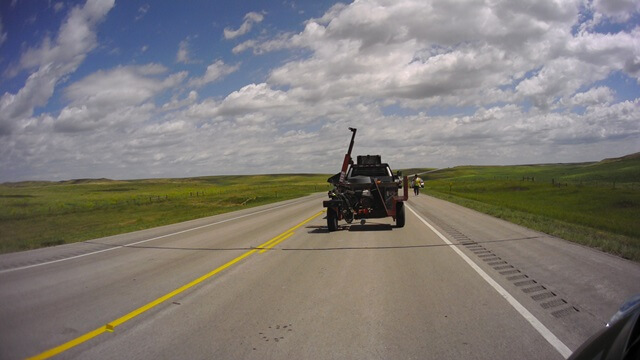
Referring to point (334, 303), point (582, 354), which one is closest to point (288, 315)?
point (334, 303)

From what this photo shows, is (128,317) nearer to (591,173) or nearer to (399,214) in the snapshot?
(399,214)

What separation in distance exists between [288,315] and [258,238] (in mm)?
8556

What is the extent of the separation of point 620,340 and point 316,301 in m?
4.60

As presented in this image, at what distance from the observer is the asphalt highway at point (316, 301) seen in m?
4.62

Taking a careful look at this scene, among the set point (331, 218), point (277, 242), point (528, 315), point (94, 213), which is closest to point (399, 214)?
point (331, 218)

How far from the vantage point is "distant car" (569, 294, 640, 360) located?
2.04 meters

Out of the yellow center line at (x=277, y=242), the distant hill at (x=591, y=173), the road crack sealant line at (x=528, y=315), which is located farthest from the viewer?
the distant hill at (x=591, y=173)

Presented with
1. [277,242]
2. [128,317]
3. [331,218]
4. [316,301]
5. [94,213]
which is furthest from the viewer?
[94,213]

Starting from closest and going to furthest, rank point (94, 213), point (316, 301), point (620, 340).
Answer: point (620, 340) → point (316, 301) → point (94, 213)

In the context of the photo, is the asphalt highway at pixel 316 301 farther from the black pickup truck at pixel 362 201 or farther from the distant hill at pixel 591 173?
the distant hill at pixel 591 173

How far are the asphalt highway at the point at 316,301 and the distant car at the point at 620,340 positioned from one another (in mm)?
1999

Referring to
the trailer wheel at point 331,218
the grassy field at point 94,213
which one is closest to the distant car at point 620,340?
the trailer wheel at point 331,218

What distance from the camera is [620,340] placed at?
2129 millimetres

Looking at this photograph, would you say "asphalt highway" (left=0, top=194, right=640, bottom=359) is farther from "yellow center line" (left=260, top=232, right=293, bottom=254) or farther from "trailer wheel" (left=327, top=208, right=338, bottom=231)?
"trailer wheel" (left=327, top=208, right=338, bottom=231)
